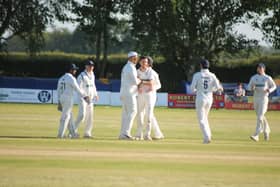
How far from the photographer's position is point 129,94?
2231 cm

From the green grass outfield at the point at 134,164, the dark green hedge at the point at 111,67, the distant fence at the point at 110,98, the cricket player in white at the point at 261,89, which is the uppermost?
the dark green hedge at the point at 111,67

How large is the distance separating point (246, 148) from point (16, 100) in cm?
3184

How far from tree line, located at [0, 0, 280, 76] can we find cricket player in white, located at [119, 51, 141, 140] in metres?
40.9

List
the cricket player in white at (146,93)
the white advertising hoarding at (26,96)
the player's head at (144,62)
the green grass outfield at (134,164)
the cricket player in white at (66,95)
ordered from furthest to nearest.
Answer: the white advertising hoarding at (26,96) → the cricket player in white at (66,95) → the cricket player in white at (146,93) → the player's head at (144,62) → the green grass outfield at (134,164)

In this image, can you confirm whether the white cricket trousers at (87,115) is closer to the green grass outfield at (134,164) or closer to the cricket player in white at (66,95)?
the cricket player in white at (66,95)

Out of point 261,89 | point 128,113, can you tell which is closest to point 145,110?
point 128,113

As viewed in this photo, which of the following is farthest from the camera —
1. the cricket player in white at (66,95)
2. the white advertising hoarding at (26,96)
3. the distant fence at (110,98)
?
the white advertising hoarding at (26,96)

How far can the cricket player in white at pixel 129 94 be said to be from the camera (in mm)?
22125

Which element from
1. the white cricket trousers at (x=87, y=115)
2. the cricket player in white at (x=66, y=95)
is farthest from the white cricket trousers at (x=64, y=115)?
the white cricket trousers at (x=87, y=115)

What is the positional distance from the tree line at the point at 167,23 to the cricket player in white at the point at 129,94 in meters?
40.9

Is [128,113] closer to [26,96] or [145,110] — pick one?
[145,110]

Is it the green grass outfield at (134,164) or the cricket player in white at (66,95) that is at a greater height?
the cricket player in white at (66,95)

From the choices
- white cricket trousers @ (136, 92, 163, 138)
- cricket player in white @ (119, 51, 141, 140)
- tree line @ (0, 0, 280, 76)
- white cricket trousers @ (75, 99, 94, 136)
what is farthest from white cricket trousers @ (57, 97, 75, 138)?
tree line @ (0, 0, 280, 76)

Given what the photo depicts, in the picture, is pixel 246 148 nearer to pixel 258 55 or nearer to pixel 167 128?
pixel 167 128
